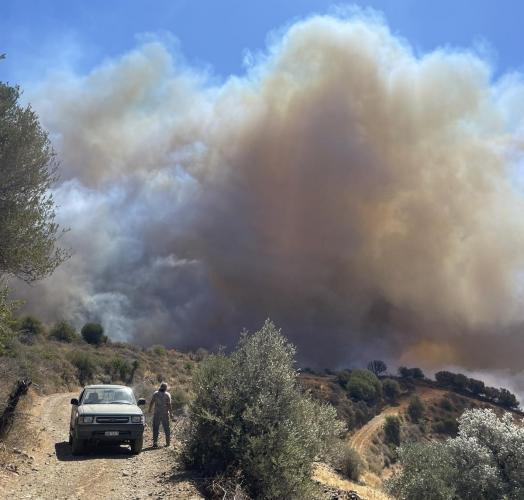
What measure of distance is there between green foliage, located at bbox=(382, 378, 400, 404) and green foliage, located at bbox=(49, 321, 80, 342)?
162 ft

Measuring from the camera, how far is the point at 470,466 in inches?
885

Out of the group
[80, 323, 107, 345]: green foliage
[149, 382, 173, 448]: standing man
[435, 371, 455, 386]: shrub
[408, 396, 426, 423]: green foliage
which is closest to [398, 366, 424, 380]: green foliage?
[435, 371, 455, 386]: shrub

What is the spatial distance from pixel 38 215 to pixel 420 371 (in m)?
108

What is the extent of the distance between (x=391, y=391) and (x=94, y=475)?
79.8 metres

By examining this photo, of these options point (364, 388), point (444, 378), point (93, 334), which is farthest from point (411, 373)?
point (93, 334)

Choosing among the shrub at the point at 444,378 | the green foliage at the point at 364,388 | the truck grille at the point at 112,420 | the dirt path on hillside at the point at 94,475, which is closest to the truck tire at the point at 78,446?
the dirt path on hillside at the point at 94,475

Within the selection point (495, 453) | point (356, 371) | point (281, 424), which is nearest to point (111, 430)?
point (281, 424)

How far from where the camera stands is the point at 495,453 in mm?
23453

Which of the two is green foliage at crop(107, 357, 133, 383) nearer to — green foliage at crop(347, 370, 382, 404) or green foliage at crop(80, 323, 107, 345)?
green foliage at crop(80, 323, 107, 345)

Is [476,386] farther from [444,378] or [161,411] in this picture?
[161,411]

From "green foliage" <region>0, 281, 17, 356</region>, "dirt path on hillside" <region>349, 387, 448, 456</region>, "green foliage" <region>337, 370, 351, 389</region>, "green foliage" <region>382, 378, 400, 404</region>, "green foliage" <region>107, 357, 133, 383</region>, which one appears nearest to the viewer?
"green foliage" <region>0, 281, 17, 356</region>

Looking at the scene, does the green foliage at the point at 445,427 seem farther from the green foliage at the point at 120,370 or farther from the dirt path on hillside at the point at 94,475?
the dirt path on hillside at the point at 94,475

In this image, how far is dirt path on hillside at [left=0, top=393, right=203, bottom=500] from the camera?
1005cm

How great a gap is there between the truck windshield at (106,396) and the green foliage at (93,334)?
51.7 meters
